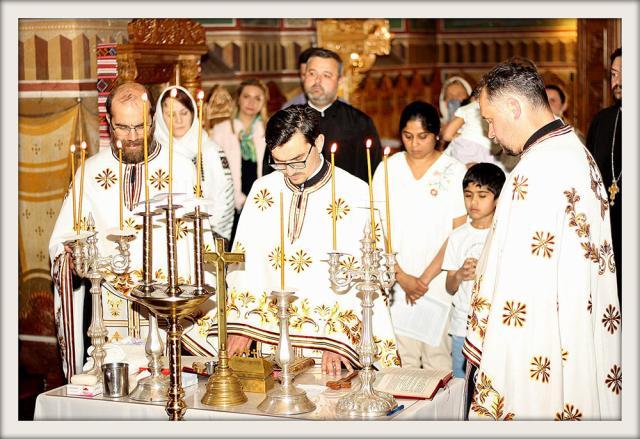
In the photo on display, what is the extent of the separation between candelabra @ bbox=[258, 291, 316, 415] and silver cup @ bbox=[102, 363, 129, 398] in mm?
553

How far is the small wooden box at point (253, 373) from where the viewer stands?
3949mm

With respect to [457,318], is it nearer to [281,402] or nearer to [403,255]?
[403,255]

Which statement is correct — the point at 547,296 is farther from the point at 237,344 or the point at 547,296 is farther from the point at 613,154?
the point at 613,154

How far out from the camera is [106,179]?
16.9ft

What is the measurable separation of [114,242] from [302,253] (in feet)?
3.38

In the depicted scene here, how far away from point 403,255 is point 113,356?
244 centimetres

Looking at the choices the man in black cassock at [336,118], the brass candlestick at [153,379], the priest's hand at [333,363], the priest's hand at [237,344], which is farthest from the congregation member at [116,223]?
the man in black cassock at [336,118]

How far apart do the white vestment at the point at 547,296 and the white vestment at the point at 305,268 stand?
675mm

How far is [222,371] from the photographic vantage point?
381cm

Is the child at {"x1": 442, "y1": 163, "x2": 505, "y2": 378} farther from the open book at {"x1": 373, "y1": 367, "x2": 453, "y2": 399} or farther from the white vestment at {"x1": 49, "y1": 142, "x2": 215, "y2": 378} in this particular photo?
the open book at {"x1": 373, "y1": 367, "x2": 453, "y2": 399}

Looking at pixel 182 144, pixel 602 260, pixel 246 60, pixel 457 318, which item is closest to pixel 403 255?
pixel 457 318

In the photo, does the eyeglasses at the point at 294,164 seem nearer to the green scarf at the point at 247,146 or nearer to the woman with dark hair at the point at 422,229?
the woman with dark hair at the point at 422,229

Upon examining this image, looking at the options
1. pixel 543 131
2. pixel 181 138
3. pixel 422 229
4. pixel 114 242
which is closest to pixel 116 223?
pixel 114 242

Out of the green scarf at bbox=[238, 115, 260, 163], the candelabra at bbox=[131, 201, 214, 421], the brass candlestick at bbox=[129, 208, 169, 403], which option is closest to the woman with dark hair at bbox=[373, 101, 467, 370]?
the green scarf at bbox=[238, 115, 260, 163]
